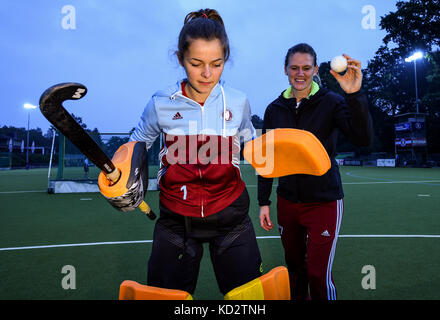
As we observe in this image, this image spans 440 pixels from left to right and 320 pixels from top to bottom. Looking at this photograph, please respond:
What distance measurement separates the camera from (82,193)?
39.7 feet

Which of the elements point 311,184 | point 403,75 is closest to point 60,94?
point 311,184

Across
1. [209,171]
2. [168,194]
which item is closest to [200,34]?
[209,171]

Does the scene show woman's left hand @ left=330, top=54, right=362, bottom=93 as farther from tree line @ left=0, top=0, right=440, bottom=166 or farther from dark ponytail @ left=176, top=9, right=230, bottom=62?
tree line @ left=0, top=0, right=440, bottom=166

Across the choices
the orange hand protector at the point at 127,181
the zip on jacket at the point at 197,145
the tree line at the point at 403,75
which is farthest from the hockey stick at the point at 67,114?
the tree line at the point at 403,75

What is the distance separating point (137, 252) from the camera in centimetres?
457

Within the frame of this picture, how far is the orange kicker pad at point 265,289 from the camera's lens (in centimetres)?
131

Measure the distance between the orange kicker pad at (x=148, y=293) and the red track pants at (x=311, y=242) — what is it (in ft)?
4.71

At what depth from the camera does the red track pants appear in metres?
2.39

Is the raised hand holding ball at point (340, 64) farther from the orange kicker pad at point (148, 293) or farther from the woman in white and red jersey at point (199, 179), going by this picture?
the orange kicker pad at point (148, 293)

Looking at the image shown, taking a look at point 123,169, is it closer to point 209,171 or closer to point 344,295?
point 209,171

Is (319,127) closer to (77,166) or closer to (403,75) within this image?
(77,166)
